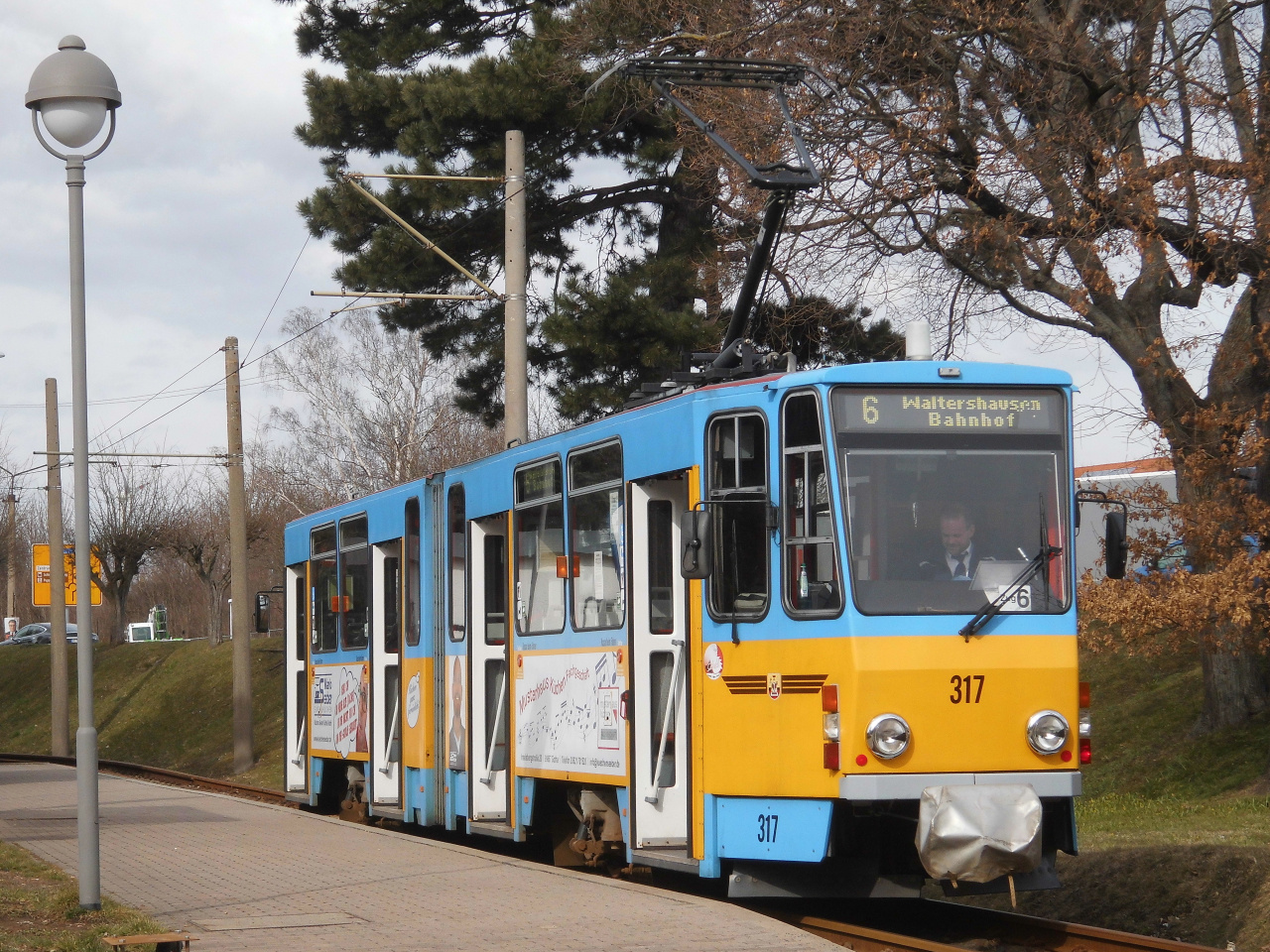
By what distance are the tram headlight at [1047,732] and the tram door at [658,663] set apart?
2.01 m

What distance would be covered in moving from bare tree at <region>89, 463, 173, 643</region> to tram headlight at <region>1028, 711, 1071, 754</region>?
143 ft

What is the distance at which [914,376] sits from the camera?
891cm

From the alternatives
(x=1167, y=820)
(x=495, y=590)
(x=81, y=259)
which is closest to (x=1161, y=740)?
(x=1167, y=820)

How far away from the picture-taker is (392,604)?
1483 cm

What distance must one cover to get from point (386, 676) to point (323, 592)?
254cm

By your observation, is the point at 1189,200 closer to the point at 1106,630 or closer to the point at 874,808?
the point at 1106,630

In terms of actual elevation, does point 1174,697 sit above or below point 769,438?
below

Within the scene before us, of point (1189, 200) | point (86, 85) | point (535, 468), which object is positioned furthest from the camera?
point (1189, 200)

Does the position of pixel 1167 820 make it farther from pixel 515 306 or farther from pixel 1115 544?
pixel 515 306

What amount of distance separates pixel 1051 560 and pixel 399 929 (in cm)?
399

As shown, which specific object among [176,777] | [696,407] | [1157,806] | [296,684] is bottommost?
[176,777]

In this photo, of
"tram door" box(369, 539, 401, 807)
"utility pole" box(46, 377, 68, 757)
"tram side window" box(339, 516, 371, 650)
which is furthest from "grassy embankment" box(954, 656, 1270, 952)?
"utility pole" box(46, 377, 68, 757)

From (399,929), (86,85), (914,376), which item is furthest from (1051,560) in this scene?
(86,85)

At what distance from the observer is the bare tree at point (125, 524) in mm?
49250
